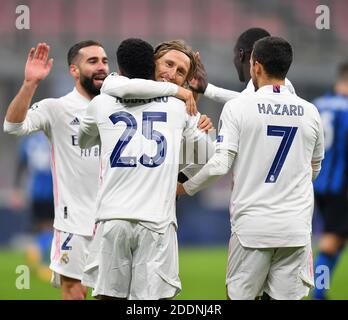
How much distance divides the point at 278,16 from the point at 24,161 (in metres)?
11.0

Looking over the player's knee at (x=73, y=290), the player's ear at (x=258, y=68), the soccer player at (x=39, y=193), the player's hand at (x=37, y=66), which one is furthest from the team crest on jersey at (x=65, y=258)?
the soccer player at (x=39, y=193)

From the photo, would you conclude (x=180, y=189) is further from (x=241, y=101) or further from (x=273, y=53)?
(x=273, y=53)

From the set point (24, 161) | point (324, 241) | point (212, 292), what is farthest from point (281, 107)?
point (24, 161)

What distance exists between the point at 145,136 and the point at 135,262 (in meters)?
0.72

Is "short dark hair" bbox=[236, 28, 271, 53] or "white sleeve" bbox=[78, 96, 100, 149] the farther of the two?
"short dark hair" bbox=[236, 28, 271, 53]

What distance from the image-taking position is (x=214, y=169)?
5535 mm

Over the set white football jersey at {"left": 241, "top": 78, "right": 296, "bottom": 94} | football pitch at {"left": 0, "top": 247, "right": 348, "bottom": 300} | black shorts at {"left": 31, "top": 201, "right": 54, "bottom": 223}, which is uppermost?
white football jersey at {"left": 241, "top": 78, "right": 296, "bottom": 94}

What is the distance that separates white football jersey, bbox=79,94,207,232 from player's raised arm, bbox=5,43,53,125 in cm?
92

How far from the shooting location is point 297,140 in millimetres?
5535

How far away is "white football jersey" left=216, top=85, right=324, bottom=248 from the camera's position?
5.50 m

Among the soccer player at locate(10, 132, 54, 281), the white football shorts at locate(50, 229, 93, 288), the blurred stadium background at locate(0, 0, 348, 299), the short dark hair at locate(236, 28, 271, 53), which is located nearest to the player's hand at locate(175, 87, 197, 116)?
the short dark hair at locate(236, 28, 271, 53)

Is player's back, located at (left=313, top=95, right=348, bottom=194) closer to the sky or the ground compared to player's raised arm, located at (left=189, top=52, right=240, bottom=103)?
closer to the ground

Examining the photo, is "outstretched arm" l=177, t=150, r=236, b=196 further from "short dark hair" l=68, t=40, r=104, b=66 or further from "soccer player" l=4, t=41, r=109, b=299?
"short dark hair" l=68, t=40, r=104, b=66
